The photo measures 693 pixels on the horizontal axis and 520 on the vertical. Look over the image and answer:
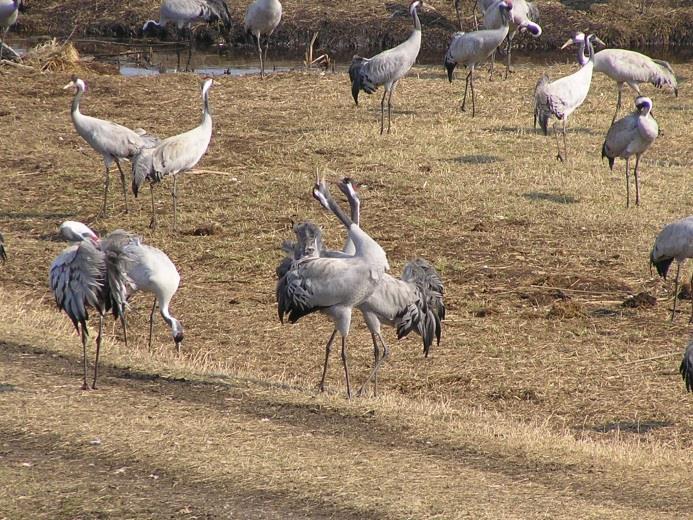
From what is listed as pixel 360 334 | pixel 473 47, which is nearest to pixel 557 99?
pixel 473 47

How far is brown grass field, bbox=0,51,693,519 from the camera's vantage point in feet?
20.3

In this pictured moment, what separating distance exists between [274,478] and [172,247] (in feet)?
20.8

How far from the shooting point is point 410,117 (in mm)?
17281

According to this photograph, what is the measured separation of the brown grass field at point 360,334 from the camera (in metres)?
6.20

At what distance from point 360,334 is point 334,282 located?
2363mm

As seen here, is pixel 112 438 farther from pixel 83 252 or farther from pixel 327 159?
pixel 327 159

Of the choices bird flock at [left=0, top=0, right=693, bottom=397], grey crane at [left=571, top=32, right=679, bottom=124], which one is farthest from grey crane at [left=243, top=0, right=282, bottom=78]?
bird flock at [left=0, top=0, right=693, bottom=397]

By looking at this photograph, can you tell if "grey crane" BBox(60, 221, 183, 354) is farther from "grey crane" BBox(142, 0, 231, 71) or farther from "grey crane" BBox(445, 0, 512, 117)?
"grey crane" BBox(142, 0, 231, 71)

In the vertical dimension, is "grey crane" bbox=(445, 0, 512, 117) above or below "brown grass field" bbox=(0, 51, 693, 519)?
above

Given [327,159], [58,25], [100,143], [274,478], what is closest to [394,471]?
[274,478]

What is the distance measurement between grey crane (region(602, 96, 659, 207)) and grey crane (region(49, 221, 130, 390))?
22.8 ft

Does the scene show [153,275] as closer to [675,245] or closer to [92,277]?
[92,277]

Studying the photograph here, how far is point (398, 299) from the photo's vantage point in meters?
8.19

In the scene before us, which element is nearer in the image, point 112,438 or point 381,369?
point 112,438
